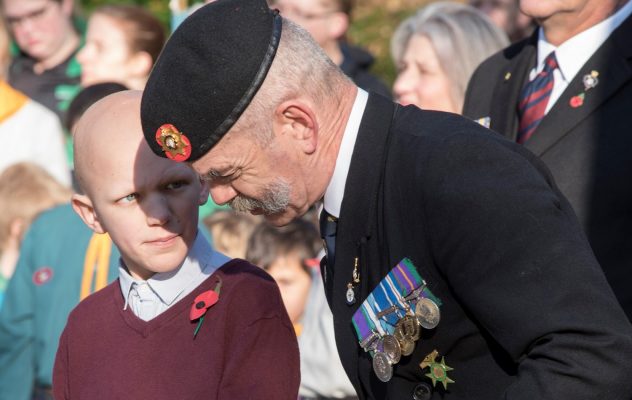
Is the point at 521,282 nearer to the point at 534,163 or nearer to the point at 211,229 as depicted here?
the point at 534,163

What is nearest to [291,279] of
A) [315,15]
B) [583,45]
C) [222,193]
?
[583,45]

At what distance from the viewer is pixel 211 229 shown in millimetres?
5172

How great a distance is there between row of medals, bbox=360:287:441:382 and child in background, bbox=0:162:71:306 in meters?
3.16

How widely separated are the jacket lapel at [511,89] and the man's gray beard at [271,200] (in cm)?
161

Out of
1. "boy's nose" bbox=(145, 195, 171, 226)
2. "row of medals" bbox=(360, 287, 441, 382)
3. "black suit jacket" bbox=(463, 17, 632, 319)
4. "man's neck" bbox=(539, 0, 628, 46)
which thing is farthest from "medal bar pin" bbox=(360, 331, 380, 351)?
"man's neck" bbox=(539, 0, 628, 46)

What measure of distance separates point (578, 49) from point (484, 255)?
189cm

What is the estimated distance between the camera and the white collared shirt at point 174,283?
9.55ft

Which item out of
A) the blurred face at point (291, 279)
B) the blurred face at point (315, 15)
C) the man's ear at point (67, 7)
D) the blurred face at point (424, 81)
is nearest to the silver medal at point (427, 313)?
the blurred face at point (291, 279)

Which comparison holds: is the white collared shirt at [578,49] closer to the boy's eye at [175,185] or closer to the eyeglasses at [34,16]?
the boy's eye at [175,185]

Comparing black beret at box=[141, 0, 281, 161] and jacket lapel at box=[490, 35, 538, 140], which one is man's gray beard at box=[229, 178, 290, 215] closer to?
black beret at box=[141, 0, 281, 161]

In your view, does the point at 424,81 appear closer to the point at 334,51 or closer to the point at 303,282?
the point at 303,282

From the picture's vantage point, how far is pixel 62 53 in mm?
7113

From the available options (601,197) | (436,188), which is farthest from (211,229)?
(436,188)

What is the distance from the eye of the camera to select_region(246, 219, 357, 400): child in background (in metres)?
4.40
